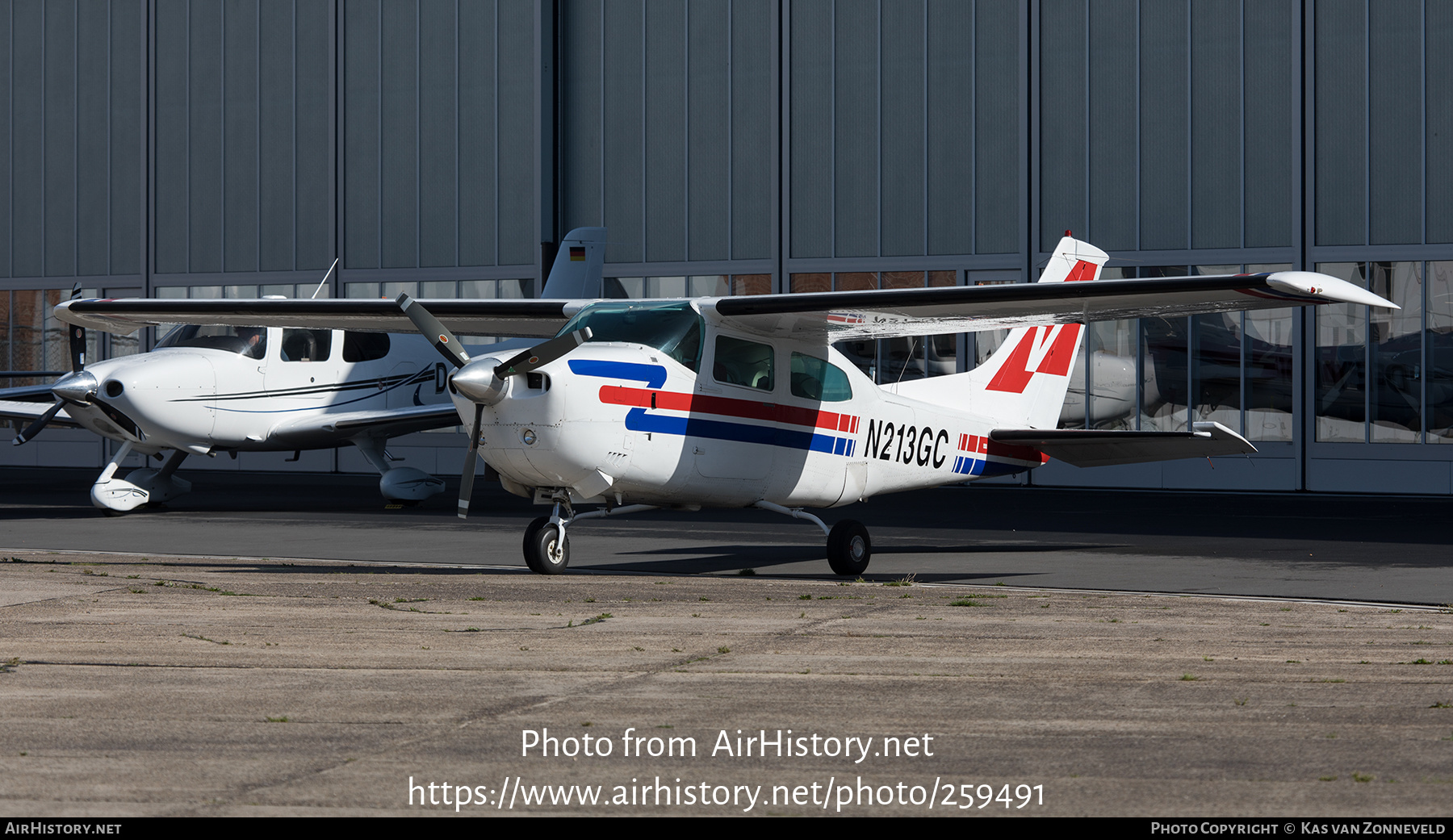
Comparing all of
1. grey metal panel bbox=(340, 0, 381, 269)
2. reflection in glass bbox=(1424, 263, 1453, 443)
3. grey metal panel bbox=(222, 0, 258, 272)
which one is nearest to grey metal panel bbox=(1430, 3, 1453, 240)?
reflection in glass bbox=(1424, 263, 1453, 443)

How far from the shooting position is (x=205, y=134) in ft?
107

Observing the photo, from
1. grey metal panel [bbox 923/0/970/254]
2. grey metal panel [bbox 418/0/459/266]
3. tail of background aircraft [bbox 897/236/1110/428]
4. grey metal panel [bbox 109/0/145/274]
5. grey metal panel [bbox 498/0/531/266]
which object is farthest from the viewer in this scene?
grey metal panel [bbox 109/0/145/274]

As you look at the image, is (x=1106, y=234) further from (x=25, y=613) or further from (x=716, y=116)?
(x=25, y=613)

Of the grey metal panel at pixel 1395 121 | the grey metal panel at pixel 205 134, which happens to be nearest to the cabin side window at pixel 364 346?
the grey metal panel at pixel 205 134

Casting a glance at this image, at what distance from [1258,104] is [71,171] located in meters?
26.4

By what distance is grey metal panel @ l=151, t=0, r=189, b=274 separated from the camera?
107 feet

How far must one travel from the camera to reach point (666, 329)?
1099 cm

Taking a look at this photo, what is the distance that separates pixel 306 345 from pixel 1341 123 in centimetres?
1712

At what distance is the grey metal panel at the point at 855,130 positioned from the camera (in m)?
26.8

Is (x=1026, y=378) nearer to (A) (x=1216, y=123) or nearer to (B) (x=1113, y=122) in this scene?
(A) (x=1216, y=123)

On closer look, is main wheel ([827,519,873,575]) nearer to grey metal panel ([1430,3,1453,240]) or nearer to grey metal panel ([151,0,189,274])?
grey metal panel ([1430,3,1453,240])

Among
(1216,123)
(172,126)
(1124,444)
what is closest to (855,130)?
(1216,123)

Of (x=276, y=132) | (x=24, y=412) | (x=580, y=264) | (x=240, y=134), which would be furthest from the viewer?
(x=240, y=134)

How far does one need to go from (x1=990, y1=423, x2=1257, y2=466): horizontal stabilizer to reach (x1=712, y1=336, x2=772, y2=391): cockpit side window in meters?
2.74
